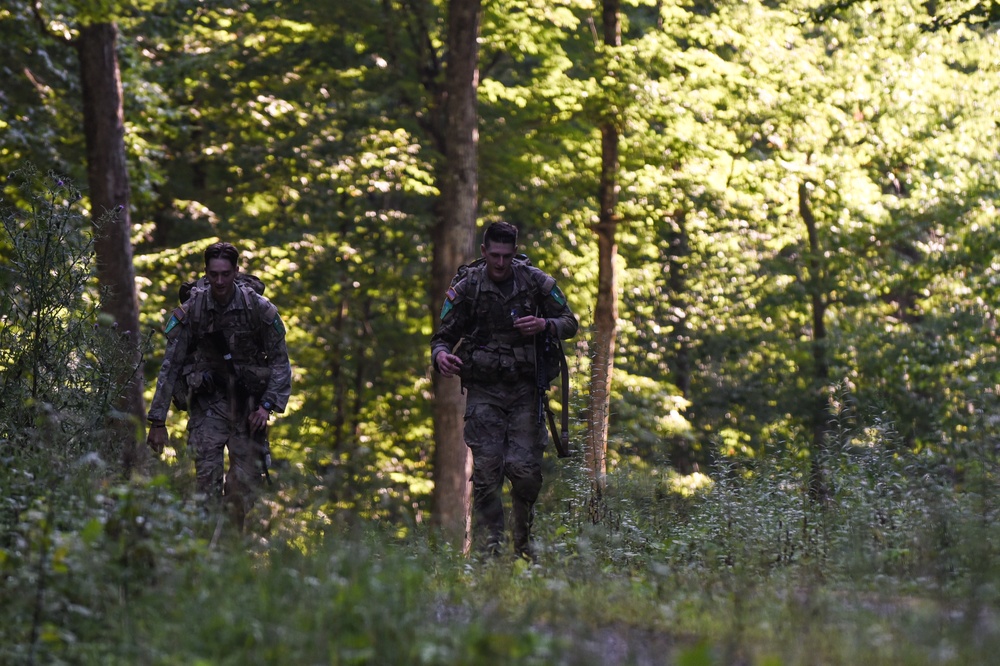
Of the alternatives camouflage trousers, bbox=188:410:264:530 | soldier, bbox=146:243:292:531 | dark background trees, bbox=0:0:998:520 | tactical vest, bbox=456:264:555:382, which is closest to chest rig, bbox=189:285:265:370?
soldier, bbox=146:243:292:531

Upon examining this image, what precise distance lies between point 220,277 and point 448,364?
5.71 feet

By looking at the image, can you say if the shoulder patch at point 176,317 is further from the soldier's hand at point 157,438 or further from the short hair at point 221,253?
the soldier's hand at point 157,438

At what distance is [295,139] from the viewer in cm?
1998

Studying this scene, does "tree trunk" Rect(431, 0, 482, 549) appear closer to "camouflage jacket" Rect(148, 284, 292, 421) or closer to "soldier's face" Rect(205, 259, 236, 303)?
"camouflage jacket" Rect(148, 284, 292, 421)

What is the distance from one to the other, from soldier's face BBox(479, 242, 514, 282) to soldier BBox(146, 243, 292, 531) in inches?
62.9

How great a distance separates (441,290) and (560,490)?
7.66 meters

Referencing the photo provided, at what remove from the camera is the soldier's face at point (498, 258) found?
28.1ft

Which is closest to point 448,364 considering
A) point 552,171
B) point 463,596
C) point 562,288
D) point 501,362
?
point 501,362

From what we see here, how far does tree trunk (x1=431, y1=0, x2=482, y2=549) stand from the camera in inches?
604

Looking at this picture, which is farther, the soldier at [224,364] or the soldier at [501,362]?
the soldier at [224,364]

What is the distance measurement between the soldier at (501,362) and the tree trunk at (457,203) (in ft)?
20.6

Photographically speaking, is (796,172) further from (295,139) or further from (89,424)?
(89,424)

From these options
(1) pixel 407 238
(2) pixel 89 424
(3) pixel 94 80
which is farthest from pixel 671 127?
(2) pixel 89 424

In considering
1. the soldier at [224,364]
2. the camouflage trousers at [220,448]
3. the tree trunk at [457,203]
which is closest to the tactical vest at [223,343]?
the soldier at [224,364]
